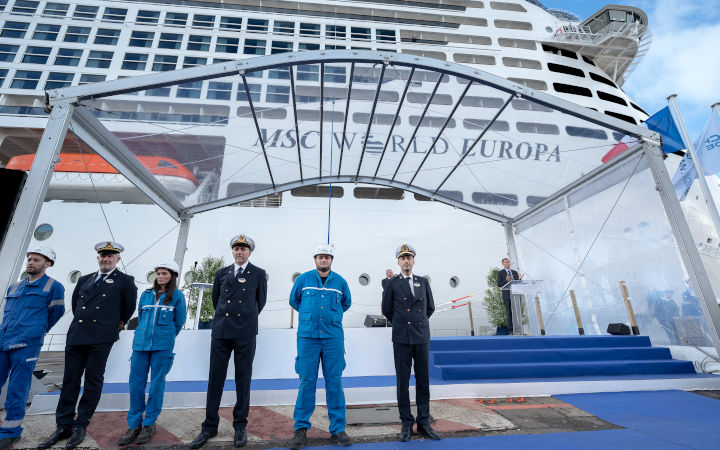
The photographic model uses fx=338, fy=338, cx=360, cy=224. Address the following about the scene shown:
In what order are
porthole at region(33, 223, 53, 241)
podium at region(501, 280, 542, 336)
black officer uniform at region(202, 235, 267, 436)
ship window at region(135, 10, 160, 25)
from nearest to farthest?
black officer uniform at region(202, 235, 267, 436)
podium at region(501, 280, 542, 336)
porthole at region(33, 223, 53, 241)
ship window at region(135, 10, 160, 25)

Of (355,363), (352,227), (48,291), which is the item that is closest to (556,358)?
(355,363)

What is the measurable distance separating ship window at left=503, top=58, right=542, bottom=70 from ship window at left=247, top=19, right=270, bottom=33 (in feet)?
39.8

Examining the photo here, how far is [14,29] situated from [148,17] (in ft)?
18.2

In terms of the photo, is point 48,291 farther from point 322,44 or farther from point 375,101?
point 322,44

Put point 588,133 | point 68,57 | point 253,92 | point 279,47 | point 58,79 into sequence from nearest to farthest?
point 253,92, point 588,133, point 58,79, point 68,57, point 279,47

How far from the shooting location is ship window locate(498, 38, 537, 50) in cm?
1736

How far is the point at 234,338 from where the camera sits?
265 cm

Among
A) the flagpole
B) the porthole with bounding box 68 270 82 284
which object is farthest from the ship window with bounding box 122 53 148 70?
the flagpole

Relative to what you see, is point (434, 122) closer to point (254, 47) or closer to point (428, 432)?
point (428, 432)

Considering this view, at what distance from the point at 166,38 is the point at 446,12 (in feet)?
46.1

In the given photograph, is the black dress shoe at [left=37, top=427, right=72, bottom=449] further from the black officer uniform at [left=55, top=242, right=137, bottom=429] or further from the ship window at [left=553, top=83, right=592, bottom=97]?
the ship window at [left=553, top=83, right=592, bottom=97]

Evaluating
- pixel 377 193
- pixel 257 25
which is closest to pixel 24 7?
pixel 257 25

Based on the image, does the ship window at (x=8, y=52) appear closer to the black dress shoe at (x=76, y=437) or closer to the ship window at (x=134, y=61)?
the ship window at (x=134, y=61)

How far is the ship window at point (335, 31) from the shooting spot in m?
17.0
